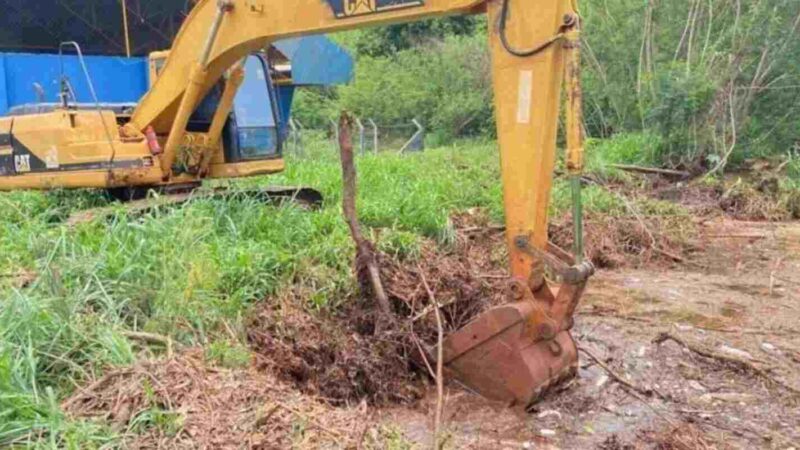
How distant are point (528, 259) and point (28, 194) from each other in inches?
164

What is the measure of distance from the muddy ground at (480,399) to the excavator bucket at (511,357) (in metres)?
0.08

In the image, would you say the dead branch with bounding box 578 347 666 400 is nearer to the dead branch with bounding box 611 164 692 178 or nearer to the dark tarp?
the dead branch with bounding box 611 164 692 178

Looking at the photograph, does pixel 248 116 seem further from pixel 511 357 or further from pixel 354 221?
pixel 511 357

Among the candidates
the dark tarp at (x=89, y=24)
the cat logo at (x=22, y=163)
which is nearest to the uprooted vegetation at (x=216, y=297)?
the cat logo at (x=22, y=163)

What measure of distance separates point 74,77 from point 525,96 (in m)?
7.85

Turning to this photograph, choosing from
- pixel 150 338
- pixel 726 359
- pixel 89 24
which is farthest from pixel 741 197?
pixel 89 24

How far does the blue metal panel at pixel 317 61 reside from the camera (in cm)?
1506

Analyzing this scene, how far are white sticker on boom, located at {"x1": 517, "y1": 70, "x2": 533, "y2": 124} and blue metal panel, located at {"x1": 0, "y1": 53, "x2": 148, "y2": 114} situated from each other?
6.72 meters

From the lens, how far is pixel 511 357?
3.98 meters

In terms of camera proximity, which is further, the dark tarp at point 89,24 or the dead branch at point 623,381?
the dark tarp at point 89,24

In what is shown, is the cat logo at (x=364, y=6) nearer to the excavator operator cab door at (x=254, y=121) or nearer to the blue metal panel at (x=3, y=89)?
the excavator operator cab door at (x=254, y=121)

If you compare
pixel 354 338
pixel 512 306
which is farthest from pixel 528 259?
pixel 354 338

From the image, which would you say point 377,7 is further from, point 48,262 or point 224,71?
point 48,262

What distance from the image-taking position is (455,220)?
7289mm
